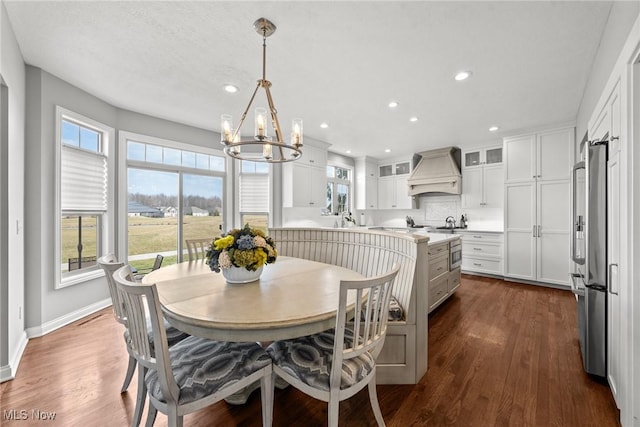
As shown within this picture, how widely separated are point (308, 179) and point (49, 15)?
3.71m

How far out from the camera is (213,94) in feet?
10.3

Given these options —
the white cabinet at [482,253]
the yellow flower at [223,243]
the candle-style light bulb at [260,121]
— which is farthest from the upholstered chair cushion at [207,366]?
the white cabinet at [482,253]

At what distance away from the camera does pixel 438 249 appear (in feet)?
10.6

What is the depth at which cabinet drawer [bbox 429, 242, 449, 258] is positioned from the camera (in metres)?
3.03

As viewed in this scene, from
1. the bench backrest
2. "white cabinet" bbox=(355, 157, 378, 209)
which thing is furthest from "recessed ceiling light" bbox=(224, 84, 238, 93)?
"white cabinet" bbox=(355, 157, 378, 209)

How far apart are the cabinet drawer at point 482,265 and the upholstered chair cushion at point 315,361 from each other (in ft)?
15.0

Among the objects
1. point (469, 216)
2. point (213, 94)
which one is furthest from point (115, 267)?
point (469, 216)

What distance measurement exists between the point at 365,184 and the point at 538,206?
3430 millimetres

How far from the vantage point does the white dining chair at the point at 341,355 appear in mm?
1196

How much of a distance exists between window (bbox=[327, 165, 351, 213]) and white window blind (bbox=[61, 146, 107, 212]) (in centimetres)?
412

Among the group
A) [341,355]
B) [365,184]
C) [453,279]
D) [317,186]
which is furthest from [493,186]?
[341,355]

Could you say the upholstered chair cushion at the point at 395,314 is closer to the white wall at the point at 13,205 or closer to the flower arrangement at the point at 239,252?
the flower arrangement at the point at 239,252

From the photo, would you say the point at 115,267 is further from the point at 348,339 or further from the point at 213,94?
the point at 213,94

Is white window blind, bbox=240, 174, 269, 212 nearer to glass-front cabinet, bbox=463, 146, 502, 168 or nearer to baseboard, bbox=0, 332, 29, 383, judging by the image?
baseboard, bbox=0, 332, 29, 383
